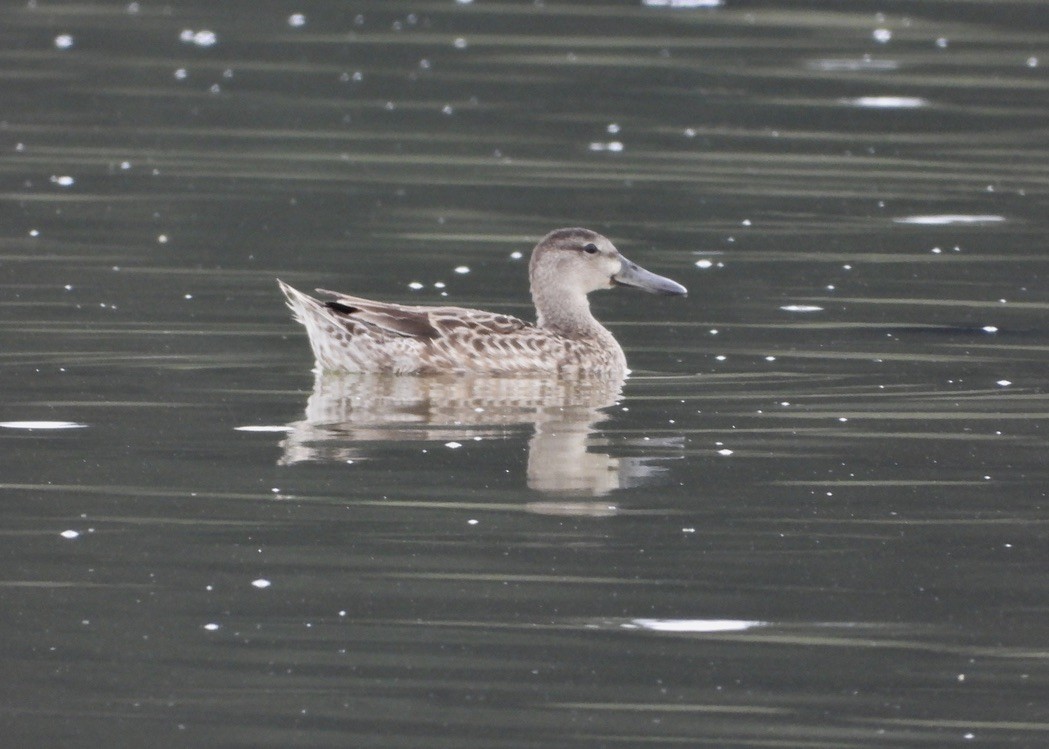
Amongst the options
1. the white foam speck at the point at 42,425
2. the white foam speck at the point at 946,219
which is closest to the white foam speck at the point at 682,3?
the white foam speck at the point at 946,219

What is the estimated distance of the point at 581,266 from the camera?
1198 cm

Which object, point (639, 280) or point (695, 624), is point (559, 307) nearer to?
point (639, 280)

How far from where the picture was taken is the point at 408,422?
9.70 metres

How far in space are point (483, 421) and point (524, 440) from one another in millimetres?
533

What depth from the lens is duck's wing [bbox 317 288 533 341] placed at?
1085 centimetres

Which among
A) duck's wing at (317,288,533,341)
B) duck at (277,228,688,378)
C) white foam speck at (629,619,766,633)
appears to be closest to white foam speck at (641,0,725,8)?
duck at (277,228,688,378)

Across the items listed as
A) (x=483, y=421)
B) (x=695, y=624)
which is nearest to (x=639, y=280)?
(x=483, y=421)

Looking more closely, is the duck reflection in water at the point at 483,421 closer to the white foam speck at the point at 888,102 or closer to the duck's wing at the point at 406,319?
the duck's wing at the point at 406,319

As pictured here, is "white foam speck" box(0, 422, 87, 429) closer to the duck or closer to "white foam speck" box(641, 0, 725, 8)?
the duck

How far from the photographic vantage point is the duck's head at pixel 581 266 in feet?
39.2

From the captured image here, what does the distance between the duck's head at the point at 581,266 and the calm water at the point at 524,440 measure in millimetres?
355

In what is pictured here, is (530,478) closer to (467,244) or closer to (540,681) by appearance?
(540,681)

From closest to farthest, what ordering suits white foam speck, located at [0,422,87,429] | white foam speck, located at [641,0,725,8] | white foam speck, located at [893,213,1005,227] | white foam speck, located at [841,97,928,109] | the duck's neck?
white foam speck, located at [0,422,87,429] < the duck's neck < white foam speck, located at [893,213,1005,227] < white foam speck, located at [841,97,928,109] < white foam speck, located at [641,0,725,8]

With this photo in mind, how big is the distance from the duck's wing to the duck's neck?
98 centimetres
